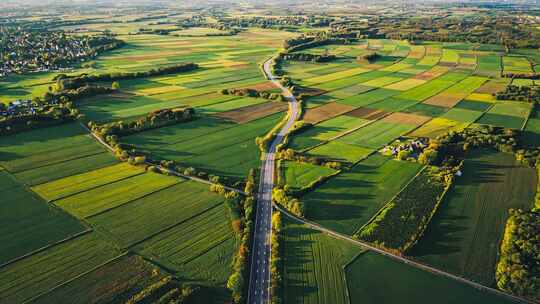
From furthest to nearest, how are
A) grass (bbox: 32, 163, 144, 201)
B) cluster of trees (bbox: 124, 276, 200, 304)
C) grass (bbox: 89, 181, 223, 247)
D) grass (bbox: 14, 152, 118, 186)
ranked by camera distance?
grass (bbox: 14, 152, 118, 186), grass (bbox: 32, 163, 144, 201), grass (bbox: 89, 181, 223, 247), cluster of trees (bbox: 124, 276, 200, 304)

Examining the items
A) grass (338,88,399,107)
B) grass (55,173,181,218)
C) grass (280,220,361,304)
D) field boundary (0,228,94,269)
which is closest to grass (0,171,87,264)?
field boundary (0,228,94,269)

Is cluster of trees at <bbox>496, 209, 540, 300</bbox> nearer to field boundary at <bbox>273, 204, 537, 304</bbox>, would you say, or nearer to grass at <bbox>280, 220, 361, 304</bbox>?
field boundary at <bbox>273, 204, 537, 304</bbox>

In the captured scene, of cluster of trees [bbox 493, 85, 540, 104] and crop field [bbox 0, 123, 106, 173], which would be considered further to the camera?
cluster of trees [bbox 493, 85, 540, 104]

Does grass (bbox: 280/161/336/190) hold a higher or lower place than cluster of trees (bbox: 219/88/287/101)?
lower

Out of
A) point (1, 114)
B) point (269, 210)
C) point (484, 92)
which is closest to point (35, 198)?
point (269, 210)

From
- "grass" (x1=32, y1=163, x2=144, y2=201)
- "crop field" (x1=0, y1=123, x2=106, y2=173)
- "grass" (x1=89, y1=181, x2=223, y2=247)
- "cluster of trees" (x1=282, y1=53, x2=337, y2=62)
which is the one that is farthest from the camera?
"cluster of trees" (x1=282, y1=53, x2=337, y2=62)

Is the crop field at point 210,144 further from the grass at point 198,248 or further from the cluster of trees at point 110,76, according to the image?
the cluster of trees at point 110,76

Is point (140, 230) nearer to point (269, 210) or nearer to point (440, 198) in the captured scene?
point (269, 210)

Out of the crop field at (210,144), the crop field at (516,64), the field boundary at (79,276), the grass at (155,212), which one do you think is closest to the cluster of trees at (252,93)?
the crop field at (210,144)
